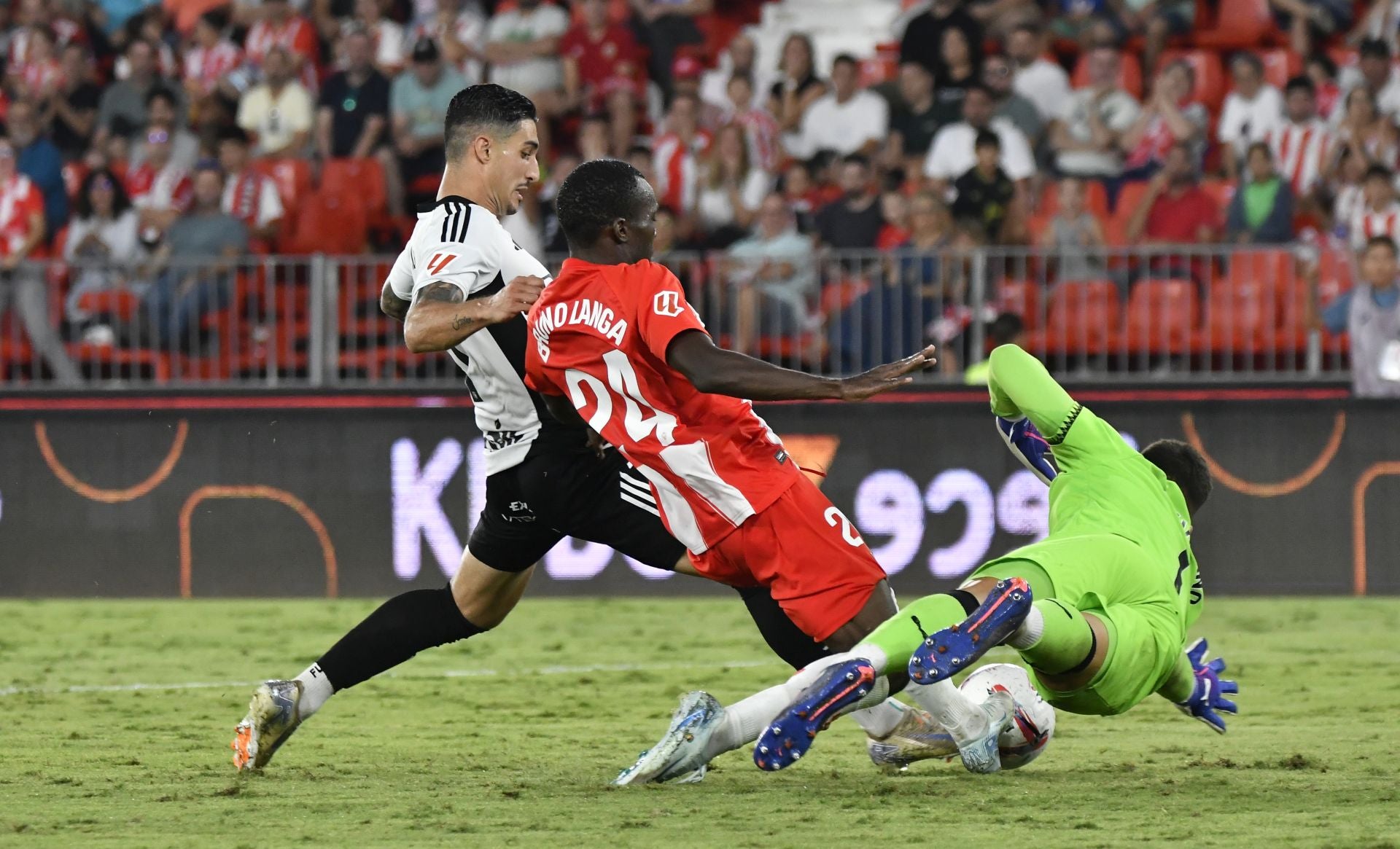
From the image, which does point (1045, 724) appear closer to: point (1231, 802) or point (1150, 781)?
point (1150, 781)

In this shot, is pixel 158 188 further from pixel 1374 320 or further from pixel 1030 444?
pixel 1030 444

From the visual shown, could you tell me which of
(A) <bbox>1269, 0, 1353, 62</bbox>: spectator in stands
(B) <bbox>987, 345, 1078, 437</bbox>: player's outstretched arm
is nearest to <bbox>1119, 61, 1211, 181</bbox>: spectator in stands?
(A) <bbox>1269, 0, 1353, 62</bbox>: spectator in stands

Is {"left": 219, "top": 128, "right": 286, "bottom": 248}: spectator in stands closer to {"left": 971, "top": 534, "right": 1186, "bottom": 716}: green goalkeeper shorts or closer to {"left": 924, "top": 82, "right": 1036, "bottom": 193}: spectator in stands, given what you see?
{"left": 924, "top": 82, "right": 1036, "bottom": 193}: spectator in stands

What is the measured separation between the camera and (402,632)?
6484 millimetres

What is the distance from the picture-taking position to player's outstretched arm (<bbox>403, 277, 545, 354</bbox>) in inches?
229

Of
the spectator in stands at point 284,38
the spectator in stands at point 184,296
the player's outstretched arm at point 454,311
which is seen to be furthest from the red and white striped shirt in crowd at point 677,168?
the player's outstretched arm at point 454,311

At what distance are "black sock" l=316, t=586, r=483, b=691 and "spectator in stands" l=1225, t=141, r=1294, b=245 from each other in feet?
26.8

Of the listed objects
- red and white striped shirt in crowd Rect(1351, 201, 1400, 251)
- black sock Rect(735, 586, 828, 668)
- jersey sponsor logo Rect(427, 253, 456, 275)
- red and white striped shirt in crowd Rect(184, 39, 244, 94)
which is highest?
red and white striped shirt in crowd Rect(184, 39, 244, 94)

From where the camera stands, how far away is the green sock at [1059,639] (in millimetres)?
5559

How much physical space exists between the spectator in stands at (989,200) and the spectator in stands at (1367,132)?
2.38 meters

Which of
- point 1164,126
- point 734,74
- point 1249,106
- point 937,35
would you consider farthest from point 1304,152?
point 734,74

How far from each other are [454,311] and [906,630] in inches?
63.9

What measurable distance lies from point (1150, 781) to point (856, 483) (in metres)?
6.47

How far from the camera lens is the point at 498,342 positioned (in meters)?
6.27
